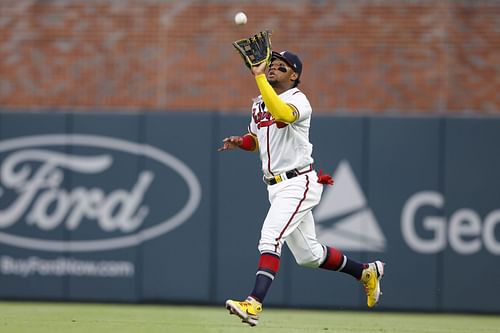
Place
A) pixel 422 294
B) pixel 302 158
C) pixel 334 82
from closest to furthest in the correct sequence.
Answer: pixel 302 158, pixel 422 294, pixel 334 82

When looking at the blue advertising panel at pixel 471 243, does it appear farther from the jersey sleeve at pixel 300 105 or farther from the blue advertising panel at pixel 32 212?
the blue advertising panel at pixel 32 212

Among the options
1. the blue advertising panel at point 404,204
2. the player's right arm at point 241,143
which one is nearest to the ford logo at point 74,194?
the blue advertising panel at point 404,204

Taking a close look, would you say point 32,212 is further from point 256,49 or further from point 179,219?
Answer: point 256,49

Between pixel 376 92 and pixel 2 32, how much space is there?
4871 millimetres

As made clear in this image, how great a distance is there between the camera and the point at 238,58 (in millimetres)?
12938

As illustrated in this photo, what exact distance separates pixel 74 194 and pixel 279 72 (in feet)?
12.6

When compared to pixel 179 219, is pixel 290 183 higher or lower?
higher

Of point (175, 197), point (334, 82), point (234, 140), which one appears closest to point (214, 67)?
point (334, 82)

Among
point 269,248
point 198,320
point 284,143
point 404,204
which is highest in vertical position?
point 284,143

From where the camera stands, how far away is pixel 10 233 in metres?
11.0

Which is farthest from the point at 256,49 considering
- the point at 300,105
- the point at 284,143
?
the point at 284,143

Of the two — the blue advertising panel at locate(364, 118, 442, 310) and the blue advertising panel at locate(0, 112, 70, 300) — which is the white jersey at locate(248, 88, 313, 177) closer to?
the blue advertising panel at locate(364, 118, 442, 310)

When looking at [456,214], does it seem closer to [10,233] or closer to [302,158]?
[302,158]

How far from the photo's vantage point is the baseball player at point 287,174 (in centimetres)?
755
